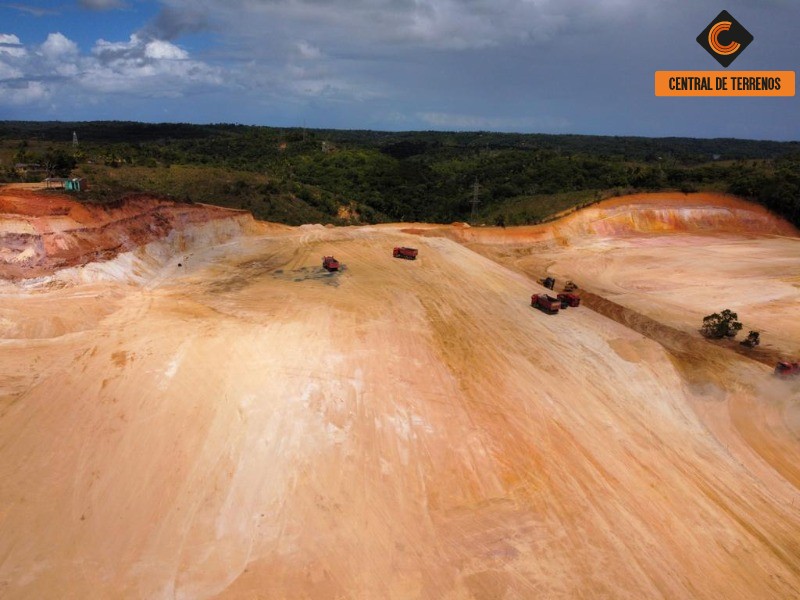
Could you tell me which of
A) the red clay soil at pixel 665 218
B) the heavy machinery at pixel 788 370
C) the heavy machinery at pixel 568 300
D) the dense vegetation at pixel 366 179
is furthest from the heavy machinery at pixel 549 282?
the dense vegetation at pixel 366 179

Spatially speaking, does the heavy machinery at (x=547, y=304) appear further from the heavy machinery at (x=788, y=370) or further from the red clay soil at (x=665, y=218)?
the red clay soil at (x=665, y=218)

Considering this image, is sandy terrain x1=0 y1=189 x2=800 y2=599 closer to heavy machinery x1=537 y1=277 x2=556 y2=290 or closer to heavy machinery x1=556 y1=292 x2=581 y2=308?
heavy machinery x1=556 y1=292 x2=581 y2=308

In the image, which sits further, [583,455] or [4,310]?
[4,310]

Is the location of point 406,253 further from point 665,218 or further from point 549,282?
point 665,218

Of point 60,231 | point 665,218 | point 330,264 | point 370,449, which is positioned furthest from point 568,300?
point 60,231

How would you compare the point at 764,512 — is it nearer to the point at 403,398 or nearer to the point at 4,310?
the point at 403,398

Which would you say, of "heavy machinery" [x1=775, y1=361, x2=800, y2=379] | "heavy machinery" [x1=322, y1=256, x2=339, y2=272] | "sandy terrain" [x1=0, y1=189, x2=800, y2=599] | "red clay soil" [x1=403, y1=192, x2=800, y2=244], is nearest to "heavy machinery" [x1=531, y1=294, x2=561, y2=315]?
"sandy terrain" [x1=0, y1=189, x2=800, y2=599]

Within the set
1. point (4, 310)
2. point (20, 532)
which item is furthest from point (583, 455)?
point (4, 310)
